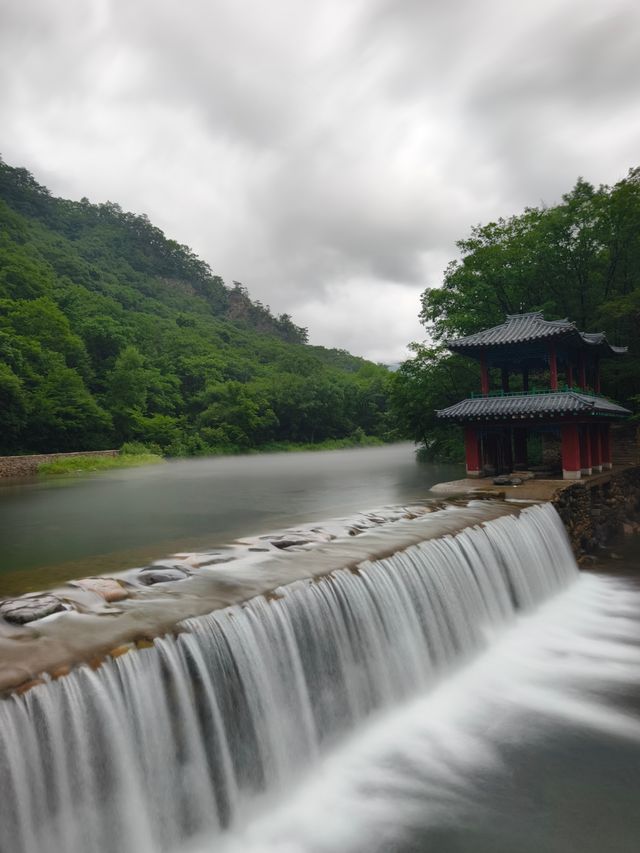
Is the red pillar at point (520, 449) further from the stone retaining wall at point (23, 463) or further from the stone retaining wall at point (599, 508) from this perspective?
the stone retaining wall at point (23, 463)

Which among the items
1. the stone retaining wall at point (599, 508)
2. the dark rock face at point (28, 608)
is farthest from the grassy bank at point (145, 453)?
the dark rock face at point (28, 608)

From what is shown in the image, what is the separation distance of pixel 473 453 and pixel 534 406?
119 inches

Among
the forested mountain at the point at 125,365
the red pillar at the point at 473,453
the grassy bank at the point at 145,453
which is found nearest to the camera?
the red pillar at the point at 473,453

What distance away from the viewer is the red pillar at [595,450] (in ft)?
65.8

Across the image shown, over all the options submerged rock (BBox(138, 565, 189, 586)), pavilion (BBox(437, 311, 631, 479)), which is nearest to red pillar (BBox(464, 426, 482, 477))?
pavilion (BBox(437, 311, 631, 479))

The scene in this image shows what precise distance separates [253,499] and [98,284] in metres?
77.8

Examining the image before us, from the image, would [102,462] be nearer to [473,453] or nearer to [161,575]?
[473,453]

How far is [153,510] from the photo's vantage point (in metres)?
18.3

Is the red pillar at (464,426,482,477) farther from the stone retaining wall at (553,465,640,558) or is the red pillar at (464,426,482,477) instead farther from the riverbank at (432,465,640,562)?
the stone retaining wall at (553,465,640,558)

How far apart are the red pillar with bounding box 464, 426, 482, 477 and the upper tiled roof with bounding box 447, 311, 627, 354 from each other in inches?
122

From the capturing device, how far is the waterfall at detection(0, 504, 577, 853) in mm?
4301

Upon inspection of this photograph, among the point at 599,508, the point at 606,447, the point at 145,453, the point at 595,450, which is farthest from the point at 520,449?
the point at 145,453

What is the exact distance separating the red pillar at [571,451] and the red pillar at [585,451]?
0.81 meters

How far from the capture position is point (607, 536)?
57.4 ft
